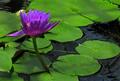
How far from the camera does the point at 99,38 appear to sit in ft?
4.89

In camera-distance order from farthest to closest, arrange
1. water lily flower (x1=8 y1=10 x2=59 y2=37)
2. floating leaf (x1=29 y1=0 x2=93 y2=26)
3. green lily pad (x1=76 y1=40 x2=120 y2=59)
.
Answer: floating leaf (x1=29 y1=0 x2=93 y2=26) < green lily pad (x1=76 y1=40 x2=120 y2=59) < water lily flower (x1=8 y1=10 x2=59 y2=37)

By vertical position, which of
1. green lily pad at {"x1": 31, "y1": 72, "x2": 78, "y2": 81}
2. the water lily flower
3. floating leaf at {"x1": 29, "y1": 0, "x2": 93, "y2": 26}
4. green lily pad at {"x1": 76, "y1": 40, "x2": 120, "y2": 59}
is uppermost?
the water lily flower

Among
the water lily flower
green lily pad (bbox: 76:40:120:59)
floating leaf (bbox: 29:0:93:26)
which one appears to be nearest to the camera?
the water lily flower

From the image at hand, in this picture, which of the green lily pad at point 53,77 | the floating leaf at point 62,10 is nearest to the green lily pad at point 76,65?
the green lily pad at point 53,77

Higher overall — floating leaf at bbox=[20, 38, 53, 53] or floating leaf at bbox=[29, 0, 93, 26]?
floating leaf at bbox=[29, 0, 93, 26]

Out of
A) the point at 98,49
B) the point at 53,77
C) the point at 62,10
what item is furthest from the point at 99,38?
the point at 53,77

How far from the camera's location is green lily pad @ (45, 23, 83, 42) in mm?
1434

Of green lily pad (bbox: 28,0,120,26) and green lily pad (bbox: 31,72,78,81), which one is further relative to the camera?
green lily pad (bbox: 28,0,120,26)

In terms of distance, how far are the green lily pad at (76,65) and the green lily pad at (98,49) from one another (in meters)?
0.05

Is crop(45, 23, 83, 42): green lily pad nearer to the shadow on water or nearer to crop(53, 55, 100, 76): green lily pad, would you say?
the shadow on water

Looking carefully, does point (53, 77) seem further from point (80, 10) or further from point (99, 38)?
point (80, 10)

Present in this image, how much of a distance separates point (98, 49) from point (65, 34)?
0.17 meters

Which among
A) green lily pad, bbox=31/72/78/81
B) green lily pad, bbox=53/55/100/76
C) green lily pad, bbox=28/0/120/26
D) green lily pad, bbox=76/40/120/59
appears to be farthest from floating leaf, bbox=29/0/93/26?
green lily pad, bbox=31/72/78/81

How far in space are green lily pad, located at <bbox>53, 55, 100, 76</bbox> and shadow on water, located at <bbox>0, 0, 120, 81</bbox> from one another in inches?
1.0
